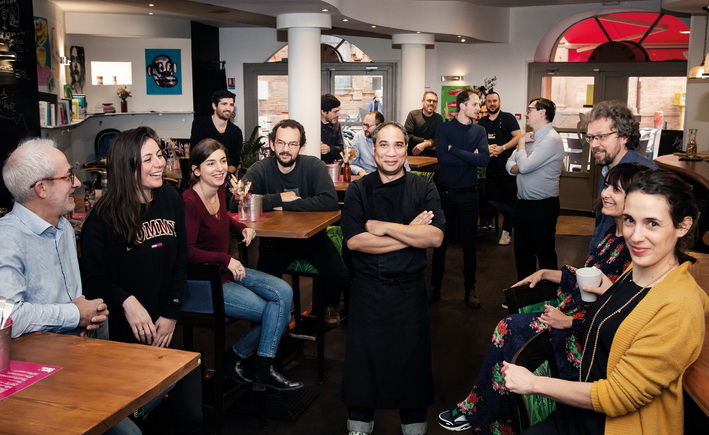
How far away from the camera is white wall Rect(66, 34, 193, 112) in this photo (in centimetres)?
1133

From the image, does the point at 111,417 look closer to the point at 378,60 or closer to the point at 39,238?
the point at 39,238

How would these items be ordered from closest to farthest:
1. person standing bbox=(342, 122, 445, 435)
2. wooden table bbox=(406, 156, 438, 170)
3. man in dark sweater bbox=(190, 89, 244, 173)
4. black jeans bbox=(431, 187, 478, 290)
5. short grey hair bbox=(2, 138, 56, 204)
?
1. short grey hair bbox=(2, 138, 56, 204)
2. person standing bbox=(342, 122, 445, 435)
3. black jeans bbox=(431, 187, 478, 290)
4. man in dark sweater bbox=(190, 89, 244, 173)
5. wooden table bbox=(406, 156, 438, 170)

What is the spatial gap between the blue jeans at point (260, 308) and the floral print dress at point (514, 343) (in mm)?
1060

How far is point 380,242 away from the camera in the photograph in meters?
3.13

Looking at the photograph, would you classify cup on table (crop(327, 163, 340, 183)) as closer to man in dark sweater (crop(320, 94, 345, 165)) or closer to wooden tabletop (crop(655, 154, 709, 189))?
man in dark sweater (crop(320, 94, 345, 165))

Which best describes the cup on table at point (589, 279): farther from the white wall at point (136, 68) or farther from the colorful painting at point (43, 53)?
the white wall at point (136, 68)

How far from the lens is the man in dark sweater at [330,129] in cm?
768

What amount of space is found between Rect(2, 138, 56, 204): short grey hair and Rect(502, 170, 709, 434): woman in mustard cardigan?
1.75 m

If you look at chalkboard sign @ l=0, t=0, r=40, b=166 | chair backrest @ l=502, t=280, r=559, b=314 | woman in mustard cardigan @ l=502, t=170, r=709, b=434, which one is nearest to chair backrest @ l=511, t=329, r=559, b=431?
woman in mustard cardigan @ l=502, t=170, r=709, b=434

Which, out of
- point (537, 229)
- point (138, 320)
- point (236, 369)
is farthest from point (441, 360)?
point (138, 320)

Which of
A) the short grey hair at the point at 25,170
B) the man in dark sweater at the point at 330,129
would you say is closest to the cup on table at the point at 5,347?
the short grey hair at the point at 25,170

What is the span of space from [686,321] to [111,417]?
5.11 feet

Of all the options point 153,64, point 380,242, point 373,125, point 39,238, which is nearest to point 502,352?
point 380,242

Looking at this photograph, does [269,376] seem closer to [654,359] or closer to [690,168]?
[654,359]
